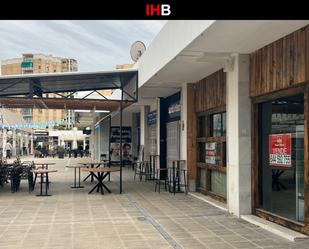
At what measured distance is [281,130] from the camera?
6816 mm

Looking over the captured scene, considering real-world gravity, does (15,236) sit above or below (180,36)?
below

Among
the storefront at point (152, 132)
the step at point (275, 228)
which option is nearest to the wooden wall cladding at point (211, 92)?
the step at point (275, 228)

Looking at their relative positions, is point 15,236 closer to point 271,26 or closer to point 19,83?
point 271,26

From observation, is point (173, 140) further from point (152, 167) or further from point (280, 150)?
point (280, 150)

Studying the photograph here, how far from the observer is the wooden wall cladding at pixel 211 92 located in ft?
30.1

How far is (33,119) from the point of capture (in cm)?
7888

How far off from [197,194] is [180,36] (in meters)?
4.81

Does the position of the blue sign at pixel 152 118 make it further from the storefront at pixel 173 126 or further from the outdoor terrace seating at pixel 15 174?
the outdoor terrace seating at pixel 15 174

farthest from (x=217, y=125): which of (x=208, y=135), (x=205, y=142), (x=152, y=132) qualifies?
(x=152, y=132)

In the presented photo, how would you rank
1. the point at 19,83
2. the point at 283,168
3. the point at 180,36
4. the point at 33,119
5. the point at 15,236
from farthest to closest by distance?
1. the point at 33,119
2. the point at 19,83
3. the point at 180,36
4. the point at 283,168
5. the point at 15,236

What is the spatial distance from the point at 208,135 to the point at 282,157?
12.8ft

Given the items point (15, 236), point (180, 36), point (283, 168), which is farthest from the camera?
point (180, 36)
